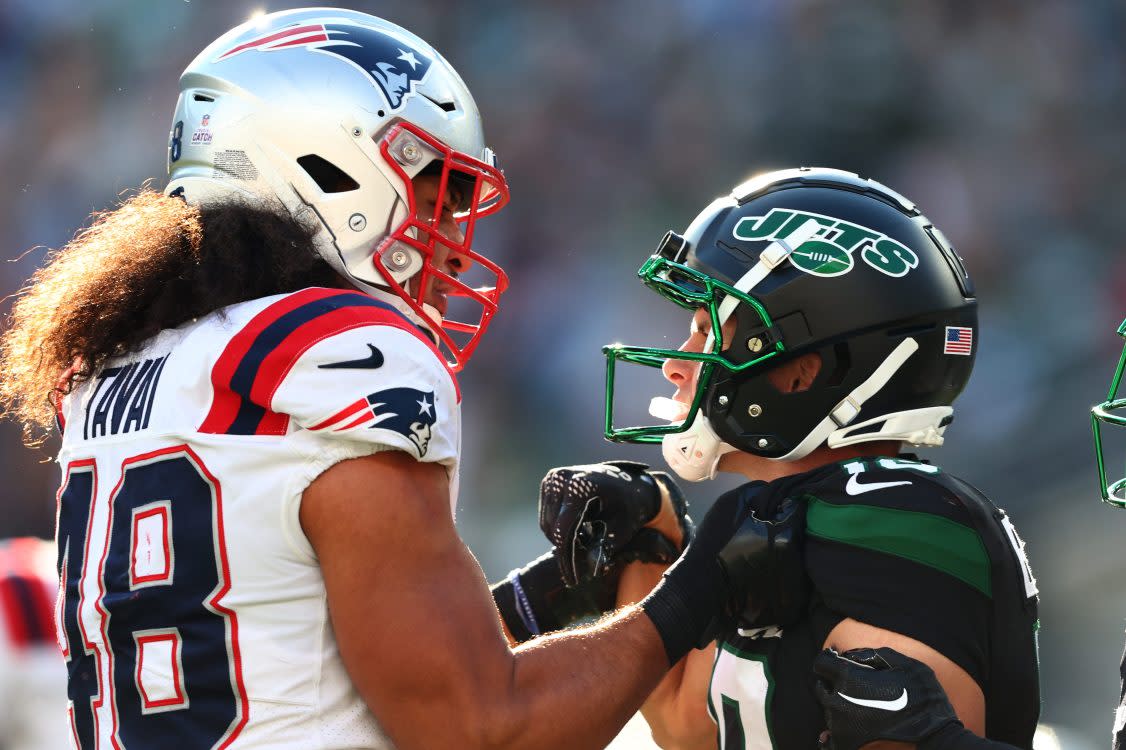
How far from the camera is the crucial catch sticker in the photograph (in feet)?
7.32

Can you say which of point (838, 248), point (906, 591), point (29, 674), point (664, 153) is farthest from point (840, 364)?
point (664, 153)

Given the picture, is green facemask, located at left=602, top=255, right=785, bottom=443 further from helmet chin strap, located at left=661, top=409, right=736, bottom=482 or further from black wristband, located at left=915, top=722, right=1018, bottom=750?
black wristband, located at left=915, top=722, right=1018, bottom=750

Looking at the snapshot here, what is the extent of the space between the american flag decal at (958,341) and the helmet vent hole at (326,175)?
1.18 metres

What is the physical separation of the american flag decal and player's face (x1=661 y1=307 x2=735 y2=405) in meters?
0.41

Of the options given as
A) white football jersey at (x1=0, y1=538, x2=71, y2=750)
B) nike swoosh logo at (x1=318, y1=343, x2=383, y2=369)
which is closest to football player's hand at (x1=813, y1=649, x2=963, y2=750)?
nike swoosh logo at (x1=318, y1=343, x2=383, y2=369)

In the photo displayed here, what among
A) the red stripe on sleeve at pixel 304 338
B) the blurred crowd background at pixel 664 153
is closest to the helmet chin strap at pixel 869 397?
the red stripe on sleeve at pixel 304 338

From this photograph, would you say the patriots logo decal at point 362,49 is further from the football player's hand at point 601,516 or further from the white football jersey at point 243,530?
the football player's hand at point 601,516

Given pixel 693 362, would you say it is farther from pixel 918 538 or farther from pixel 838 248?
pixel 918 538

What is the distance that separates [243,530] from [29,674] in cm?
151

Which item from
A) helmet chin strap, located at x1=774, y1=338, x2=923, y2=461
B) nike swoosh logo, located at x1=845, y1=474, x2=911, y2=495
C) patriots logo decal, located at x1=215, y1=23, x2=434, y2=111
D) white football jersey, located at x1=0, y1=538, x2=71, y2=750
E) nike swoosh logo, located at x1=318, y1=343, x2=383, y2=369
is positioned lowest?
white football jersey, located at x1=0, y1=538, x2=71, y2=750

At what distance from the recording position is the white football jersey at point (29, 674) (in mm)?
2869

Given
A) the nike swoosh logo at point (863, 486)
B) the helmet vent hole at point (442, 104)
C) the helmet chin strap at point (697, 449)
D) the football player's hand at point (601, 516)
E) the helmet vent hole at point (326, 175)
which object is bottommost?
the football player's hand at point (601, 516)

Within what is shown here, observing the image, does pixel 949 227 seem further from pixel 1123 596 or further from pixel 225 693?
pixel 225 693

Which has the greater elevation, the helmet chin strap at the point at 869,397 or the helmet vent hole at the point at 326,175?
the helmet vent hole at the point at 326,175
